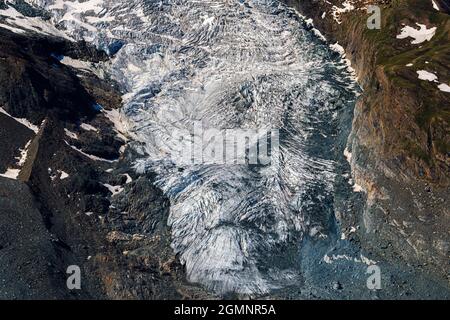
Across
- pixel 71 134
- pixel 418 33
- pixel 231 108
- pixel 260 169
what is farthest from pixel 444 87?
pixel 71 134

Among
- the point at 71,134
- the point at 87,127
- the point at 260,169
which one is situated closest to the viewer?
the point at 260,169

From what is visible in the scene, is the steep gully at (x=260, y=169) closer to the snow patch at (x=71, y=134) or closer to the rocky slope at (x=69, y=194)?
the rocky slope at (x=69, y=194)

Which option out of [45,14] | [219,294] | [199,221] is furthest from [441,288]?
[45,14]

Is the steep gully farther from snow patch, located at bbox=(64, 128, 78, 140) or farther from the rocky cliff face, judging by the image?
snow patch, located at bbox=(64, 128, 78, 140)

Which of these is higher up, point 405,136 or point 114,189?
point 405,136

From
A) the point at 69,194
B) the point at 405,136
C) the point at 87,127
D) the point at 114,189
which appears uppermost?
the point at 87,127

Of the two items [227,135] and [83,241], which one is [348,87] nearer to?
[227,135]

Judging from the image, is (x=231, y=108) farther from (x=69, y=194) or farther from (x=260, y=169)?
(x=69, y=194)
